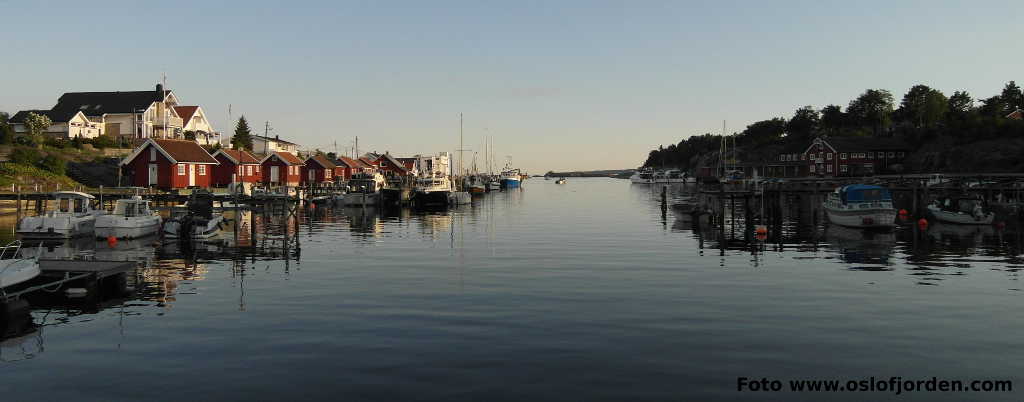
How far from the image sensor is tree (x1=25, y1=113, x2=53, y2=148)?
309ft

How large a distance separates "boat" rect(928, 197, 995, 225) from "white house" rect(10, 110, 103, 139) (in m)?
109

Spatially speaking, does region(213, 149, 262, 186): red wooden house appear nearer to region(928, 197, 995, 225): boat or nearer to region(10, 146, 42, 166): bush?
region(10, 146, 42, 166): bush

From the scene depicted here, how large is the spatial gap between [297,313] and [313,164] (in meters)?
104

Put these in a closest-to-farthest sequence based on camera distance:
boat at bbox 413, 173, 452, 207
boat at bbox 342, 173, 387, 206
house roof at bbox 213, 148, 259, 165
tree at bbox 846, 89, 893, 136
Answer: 1. boat at bbox 342, 173, 387, 206
2. boat at bbox 413, 173, 452, 207
3. house roof at bbox 213, 148, 259, 165
4. tree at bbox 846, 89, 893, 136

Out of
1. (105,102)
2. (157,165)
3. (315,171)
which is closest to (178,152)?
(157,165)

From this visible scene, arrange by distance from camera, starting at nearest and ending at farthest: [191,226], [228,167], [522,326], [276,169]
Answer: [522,326], [191,226], [228,167], [276,169]

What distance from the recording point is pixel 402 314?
2302cm

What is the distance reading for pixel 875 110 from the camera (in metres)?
194

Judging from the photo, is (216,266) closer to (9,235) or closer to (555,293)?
(555,293)

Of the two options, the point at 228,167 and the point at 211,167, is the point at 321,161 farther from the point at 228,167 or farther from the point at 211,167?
the point at 211,167

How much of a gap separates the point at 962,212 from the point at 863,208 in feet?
32.5

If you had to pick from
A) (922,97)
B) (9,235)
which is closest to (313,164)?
(9,235)

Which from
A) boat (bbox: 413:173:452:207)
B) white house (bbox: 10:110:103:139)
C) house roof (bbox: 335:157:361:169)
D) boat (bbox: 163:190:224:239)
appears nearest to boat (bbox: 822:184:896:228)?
boat (bbox: 163:190:224:239)

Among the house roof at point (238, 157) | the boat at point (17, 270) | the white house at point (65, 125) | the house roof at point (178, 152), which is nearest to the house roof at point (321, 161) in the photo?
the house roof at point (238, 157)
